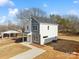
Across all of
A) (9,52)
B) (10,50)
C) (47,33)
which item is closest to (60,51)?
(10,50)

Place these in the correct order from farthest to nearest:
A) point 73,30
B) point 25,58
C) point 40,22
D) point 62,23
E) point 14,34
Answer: point 62,23, point 73,30, point 14,34, point 40,22, point 25,58

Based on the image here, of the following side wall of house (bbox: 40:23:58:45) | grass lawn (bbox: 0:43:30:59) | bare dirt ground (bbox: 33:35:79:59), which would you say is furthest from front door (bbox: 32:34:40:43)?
grass lawn (bbox: 0:43:30:59)

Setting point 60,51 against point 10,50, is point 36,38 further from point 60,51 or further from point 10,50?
point 10,50

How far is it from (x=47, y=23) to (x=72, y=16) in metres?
65.2

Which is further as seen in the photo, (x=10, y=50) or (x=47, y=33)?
(x=47, y=33)

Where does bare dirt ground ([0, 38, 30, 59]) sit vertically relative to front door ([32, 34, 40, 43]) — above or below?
below

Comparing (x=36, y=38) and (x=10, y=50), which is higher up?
(x=36, y=38)

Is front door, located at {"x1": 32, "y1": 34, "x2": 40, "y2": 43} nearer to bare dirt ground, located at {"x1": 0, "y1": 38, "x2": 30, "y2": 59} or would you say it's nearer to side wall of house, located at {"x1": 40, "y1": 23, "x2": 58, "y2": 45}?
side wall of house, located at {"x1": 40, "y1": 23, "x2": 58, "y2": 45}

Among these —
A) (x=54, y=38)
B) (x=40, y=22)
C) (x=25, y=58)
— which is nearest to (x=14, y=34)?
(x=54, y=38)

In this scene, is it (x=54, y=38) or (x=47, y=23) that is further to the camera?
(x=54, y=38)

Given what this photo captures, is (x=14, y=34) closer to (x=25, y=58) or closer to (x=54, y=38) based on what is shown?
(x=54, y=38)

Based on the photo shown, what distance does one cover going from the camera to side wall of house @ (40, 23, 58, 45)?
4608 centimetres

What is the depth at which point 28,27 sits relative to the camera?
159ft

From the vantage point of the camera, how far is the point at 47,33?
48.8m
